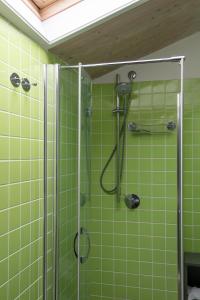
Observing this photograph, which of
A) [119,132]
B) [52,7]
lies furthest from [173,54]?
[52,7]

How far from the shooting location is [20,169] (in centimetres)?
146

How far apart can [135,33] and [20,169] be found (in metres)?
1.30

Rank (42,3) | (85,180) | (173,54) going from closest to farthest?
(42,3) → (85,180) → (173,54)

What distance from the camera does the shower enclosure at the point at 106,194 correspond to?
5.66 feet

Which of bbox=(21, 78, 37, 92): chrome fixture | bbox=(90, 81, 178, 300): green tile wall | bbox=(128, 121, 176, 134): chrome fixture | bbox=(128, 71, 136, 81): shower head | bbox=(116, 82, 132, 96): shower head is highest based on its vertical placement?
bbox=(128, 71, 136, 81): shower head

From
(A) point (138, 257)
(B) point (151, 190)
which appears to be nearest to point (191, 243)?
(A) point (138, 257)

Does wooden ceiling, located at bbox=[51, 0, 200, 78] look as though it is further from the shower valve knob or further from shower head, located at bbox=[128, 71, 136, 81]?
the shower valve knob

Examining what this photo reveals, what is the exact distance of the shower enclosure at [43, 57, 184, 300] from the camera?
1727 mm

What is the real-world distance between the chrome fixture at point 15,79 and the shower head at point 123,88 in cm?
97

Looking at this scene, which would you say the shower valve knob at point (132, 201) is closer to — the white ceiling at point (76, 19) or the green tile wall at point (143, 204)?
the green tile wall at point (143, 204)

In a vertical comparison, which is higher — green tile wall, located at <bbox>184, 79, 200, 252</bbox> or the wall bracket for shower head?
the wall bracket for shower head

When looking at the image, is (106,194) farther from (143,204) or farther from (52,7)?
(52,7)

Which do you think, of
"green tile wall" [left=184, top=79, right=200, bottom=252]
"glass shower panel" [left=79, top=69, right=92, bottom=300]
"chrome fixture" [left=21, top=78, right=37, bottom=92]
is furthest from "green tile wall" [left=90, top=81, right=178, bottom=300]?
"chrome fixture" [left=21, top=78, right=37, bottom=92]

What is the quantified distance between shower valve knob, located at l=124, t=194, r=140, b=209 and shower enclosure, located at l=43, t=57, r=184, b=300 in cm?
3
